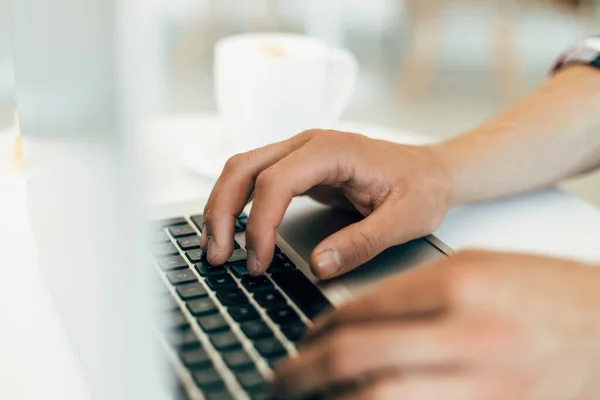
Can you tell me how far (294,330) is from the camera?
377 millimetres

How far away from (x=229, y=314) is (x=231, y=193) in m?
0.12

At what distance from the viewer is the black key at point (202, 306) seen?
1.30 ft

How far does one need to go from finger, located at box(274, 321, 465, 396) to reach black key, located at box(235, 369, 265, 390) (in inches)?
1.6

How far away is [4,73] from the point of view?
56 centimetres

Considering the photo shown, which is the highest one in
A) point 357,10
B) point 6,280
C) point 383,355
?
point 383,355

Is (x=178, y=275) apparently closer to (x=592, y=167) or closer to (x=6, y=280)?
(x=6, y=280)


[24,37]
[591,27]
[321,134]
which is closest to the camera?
[24,37]

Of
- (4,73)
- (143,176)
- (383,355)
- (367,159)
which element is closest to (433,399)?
(383,355)

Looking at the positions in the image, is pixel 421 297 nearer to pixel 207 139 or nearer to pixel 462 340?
pixel 462 340

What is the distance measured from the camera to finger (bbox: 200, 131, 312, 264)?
0.47 meters

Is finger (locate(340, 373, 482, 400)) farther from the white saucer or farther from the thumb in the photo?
the white saucer

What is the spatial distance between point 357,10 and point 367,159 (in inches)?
98.2

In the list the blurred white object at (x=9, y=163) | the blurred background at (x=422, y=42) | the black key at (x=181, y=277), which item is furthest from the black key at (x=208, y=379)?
the blurred background at (x=422, y=42)

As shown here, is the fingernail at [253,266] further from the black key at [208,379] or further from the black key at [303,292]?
the black key at [208,379]
